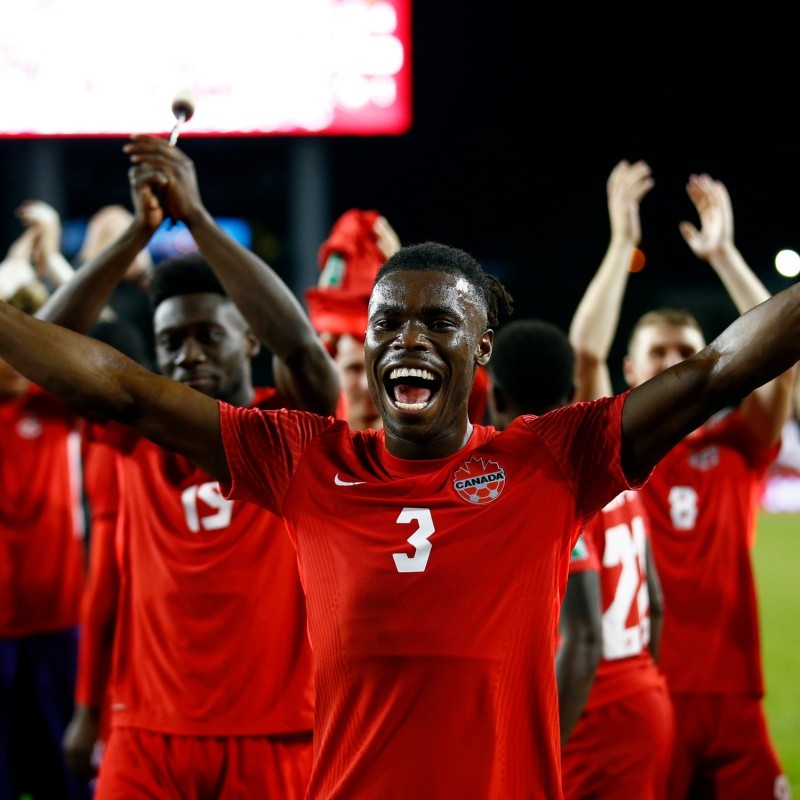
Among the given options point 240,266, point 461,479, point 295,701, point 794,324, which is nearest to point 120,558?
point 295,701

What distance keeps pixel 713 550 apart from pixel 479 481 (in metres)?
2.39

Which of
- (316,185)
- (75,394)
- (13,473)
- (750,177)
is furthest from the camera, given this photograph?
(750,177)

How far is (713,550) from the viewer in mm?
4660

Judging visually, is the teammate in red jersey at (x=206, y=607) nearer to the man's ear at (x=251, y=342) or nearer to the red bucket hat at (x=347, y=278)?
the man's ear at (x=251, y=342)

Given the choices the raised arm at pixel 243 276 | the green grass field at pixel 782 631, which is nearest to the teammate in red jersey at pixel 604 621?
the raised arm at pixel 243 276

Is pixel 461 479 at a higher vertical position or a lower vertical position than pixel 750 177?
lower

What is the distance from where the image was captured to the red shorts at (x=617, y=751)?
354cm

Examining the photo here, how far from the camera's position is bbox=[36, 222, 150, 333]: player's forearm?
136 inches

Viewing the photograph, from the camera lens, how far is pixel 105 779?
3377mm

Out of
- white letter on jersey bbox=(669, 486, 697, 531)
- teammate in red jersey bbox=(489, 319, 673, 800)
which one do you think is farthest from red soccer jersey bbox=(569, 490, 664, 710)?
white letter on jersey bbox=(669, 486, 697, 531)

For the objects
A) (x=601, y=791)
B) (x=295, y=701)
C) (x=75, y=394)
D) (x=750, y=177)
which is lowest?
(x=601, y=791)

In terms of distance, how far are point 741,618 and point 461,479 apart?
8.11 ft

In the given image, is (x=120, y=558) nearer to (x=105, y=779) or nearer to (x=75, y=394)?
(x=105, y=779)

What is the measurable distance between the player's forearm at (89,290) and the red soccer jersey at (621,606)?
161cm
